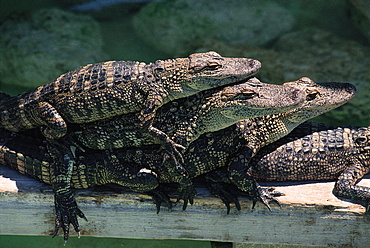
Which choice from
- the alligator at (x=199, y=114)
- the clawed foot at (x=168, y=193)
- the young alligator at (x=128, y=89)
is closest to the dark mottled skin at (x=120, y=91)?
the young alligator at (x=128, y=89)

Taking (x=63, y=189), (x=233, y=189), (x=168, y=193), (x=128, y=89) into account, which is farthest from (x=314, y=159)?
(x=63, y=189)

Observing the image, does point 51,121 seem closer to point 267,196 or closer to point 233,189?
point 233,189

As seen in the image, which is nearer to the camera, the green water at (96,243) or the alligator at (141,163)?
the alligator at (141,163)

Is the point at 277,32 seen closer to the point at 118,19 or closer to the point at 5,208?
the point at 118,19

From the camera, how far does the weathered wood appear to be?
315 centimetres

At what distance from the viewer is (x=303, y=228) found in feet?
10.6

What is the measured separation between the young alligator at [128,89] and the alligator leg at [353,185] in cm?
118

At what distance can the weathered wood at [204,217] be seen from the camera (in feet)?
10.3

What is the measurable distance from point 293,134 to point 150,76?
4.55ft

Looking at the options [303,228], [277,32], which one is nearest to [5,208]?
[303,228]

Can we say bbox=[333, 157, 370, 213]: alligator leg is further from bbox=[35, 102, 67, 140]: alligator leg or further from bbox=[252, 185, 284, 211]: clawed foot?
bbox=[35, 102, 67, 140]: alligator leg

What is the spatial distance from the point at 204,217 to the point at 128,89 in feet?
3.98

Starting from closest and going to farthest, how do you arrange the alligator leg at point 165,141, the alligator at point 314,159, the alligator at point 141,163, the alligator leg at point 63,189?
the alligator leg at point 165,141
the alligator leg at point 63,189
the alligator at point 141,163
the alligator at point 314,159

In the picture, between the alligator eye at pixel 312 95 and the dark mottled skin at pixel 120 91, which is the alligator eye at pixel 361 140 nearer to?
the alligator eye at pixel 312 95
